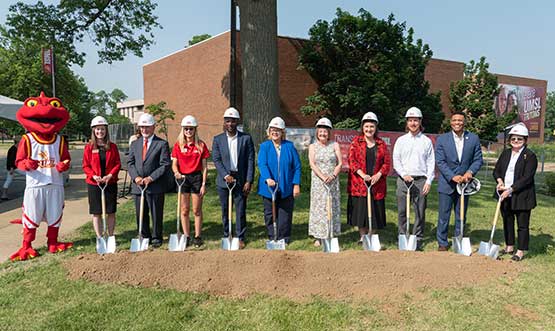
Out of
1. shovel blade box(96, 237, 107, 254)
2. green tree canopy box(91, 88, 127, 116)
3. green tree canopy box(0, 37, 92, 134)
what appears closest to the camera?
shovel blade box(96, 237, 107, 254)

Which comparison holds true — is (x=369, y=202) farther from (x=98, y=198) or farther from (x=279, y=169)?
(x=98, y=198)

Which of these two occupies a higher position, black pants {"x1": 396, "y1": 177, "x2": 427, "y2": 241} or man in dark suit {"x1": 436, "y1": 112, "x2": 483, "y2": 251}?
man in dark suit {"x1": 436, "y1": 112, "x2": 483, "y2": 251}

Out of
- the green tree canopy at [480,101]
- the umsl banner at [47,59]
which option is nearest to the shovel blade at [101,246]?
the umsl banner at [47,59]

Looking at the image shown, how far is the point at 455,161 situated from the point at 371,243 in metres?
1.58

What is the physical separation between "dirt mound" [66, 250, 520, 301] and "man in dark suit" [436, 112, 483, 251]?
77 cm

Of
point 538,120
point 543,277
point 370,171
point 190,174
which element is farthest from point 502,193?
point 538,120

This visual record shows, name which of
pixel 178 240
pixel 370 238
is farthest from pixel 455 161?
pixel 178 240

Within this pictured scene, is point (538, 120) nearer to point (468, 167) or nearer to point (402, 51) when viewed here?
point (402, 51)

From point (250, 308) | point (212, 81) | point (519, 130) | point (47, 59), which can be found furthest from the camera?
point (212, 81)

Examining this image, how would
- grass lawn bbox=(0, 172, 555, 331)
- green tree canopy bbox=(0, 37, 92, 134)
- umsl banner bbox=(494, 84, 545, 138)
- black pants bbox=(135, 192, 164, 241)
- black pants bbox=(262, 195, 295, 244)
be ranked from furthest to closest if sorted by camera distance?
umsl banner bbox=(494, 84, 545, 138)
green tree canopy bbox=(0, 37, 92, 134)
black pants bbox=(262, 195, 295, 244)
black pants bbox=(135, 192, 164, 241)
grass lawn bbox=(0, 172, 555, 331)

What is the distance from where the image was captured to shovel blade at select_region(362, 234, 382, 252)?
5195mm

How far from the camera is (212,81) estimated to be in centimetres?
2434

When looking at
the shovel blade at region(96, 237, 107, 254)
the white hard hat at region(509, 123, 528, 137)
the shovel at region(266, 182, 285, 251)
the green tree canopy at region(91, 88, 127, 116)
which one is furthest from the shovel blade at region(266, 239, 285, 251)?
the green tree canopy at region(91, 88, 127, 116)

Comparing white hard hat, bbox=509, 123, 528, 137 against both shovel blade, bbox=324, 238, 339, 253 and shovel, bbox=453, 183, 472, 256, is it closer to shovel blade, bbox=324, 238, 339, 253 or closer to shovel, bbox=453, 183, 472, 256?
shovel, bbox=453, 183, 472, 256
